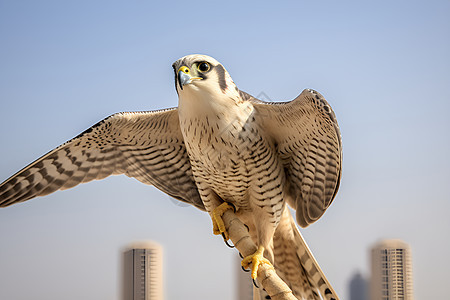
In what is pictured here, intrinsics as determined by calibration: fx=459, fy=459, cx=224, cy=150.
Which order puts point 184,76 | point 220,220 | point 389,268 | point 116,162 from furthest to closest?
point 389,268, point 116,162, point 220,220, point 184,76

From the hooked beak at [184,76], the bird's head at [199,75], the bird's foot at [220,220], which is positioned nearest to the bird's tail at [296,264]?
the bird's foot at [220,220]

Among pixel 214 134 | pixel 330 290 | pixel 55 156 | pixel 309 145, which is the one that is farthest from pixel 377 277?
pixel 55 156

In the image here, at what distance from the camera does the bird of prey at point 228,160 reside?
2.08 meters

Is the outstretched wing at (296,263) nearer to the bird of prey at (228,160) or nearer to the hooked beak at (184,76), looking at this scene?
the bird of prey at (228,160)

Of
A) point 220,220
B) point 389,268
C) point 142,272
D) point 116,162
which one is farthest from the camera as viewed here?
point 142,272

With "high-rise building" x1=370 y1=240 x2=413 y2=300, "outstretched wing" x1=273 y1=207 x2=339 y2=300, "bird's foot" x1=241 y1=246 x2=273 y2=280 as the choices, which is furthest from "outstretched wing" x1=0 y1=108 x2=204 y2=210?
"high-rise building" x1=370 y1=240 x2=413 y2=300

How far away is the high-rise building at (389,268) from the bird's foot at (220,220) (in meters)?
1.24

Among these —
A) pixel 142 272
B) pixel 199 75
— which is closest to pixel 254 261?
pixel 199 75

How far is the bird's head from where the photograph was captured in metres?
1.95

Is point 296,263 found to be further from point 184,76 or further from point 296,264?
point 184,76

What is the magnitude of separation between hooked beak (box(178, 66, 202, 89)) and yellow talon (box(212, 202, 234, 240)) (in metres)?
0.70

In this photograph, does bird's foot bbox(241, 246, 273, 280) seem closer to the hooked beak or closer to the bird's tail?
the bird's tail

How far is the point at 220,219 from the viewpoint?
2289 millimetres

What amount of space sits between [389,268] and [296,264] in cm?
91
